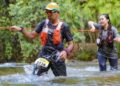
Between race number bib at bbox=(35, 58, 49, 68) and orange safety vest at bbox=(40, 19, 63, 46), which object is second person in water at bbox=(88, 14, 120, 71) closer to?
orange safety vest at bbox=(40, 19, 63, 46)

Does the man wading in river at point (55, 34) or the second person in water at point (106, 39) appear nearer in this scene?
the man wading in river at point (55, 34)

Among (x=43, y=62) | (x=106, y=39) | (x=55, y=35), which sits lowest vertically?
(x=106, y=39)

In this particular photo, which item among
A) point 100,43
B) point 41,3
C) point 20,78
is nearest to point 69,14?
point 41,3

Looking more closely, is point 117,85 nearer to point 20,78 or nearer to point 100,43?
point 20,78

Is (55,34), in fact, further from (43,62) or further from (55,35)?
(43,62)

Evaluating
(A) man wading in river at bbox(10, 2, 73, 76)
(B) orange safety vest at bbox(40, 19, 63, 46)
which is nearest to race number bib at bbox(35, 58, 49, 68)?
(A) man wading in river at bbox(10, 2, 73, 76)

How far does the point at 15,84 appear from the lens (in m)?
7.79

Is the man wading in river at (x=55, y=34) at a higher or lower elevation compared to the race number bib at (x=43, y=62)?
higher

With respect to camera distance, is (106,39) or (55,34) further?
(106,39)

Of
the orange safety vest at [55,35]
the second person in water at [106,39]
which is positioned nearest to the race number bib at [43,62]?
the orange safety vest at [55,35]

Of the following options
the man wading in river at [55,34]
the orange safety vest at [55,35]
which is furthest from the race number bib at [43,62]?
the orange safety vest at [55,35]

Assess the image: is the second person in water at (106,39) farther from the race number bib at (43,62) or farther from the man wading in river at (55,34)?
the race number bib at (43,62)

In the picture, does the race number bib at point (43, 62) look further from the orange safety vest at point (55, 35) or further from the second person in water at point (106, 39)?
the second person in water at point (106, 39)

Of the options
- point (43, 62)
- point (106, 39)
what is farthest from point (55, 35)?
point (106, 39)
